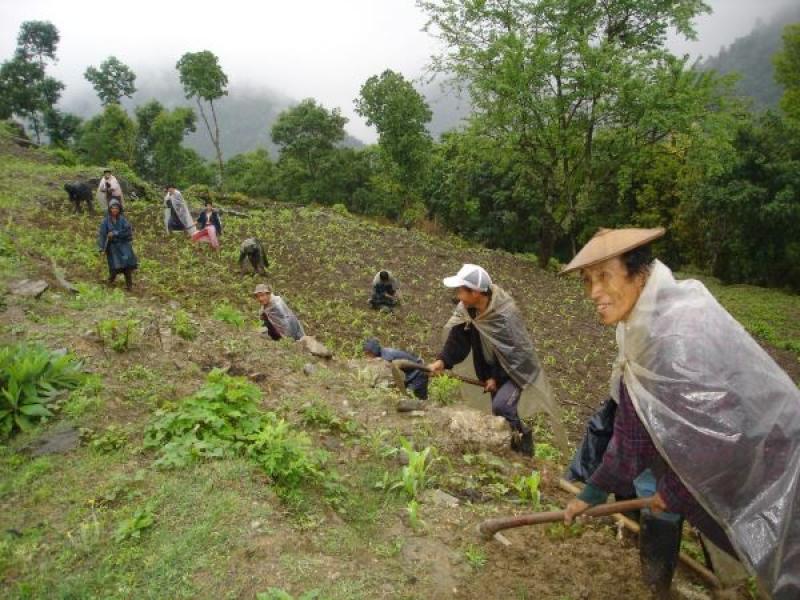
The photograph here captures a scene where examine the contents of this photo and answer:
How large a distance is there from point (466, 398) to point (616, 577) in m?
3.33

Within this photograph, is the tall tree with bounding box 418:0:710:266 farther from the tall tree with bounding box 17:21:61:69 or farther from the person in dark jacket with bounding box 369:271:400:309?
the tall tree with bounding box 17:21:61:69

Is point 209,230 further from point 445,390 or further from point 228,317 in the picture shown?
point 445,390

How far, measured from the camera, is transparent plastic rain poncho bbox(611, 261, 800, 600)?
2.25 metres

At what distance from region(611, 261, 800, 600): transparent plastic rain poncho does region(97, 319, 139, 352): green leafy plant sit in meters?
4.75

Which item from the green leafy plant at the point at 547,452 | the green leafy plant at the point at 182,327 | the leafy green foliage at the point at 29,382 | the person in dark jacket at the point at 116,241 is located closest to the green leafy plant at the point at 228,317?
the green leafy plant at the point at 182,327

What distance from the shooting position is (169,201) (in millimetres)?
14492

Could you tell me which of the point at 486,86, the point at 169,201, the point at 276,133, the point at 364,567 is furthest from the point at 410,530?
the point at 276,133

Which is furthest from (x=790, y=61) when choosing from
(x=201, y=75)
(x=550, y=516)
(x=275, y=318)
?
(x=550, y=516)

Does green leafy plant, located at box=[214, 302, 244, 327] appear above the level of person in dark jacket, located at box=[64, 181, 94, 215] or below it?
below

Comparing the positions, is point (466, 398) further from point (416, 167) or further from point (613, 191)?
point (613, 191)

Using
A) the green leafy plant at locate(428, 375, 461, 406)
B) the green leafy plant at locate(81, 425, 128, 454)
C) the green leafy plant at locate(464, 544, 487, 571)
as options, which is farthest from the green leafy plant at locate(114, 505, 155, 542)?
the green leafy plant at locate(428, 375, 461, 406)

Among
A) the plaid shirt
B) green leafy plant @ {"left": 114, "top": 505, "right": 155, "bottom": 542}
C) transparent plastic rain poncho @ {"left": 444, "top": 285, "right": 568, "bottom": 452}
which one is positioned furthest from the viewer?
transparent plastic rain poncho @ {"left": 444, "top": 285, "right": 568, "bottom": 452}

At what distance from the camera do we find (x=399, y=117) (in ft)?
70.9

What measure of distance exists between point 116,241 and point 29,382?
17.1 feet
